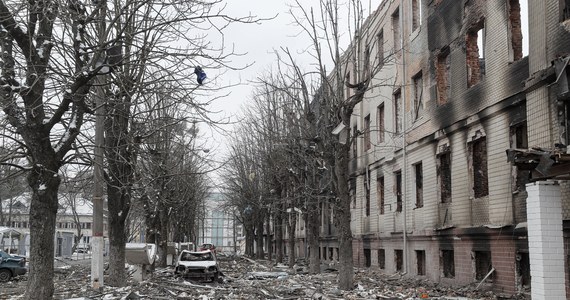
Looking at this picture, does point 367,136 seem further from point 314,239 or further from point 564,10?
point 564,10

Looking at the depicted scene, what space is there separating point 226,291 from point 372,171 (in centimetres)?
1249

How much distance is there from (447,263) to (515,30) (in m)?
7.95

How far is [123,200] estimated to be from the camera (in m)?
17.2

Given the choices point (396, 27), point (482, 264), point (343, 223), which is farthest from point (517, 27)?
point (396, 27)

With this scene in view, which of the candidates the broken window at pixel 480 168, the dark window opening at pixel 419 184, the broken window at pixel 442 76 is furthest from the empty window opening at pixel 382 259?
the broken window at pixel 480 168

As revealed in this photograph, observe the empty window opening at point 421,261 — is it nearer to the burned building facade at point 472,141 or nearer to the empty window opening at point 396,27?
the burned building facade at point 472,141

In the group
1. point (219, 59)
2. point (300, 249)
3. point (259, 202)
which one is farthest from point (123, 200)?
point (300, 249)

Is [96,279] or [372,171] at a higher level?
[372,171]

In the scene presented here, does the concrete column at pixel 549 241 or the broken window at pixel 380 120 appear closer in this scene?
the concrete column at pixel 549 241

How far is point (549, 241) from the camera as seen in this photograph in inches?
380

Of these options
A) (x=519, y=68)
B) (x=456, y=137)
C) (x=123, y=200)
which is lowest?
(x=123, y=200)

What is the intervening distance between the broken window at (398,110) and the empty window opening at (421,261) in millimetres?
5476

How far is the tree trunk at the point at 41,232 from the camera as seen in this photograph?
9.28 m

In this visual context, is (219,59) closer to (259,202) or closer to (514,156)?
(514,156)
